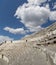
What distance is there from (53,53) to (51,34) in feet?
11.5

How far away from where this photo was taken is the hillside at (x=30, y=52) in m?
21.7

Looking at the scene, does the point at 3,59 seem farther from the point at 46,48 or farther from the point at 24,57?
the point at 46,48

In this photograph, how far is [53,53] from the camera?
22984mm

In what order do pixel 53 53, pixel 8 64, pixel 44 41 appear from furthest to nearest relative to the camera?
pixel 44 41, pixel 53 53, pixel 8 64

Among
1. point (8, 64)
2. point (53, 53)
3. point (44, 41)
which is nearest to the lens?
point (8, 64)

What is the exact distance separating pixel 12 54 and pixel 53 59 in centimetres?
454

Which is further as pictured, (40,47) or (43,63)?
(40,47)

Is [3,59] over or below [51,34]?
below

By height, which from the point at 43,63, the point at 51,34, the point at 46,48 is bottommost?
the point at 43,63

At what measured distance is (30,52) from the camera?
22.8 meters

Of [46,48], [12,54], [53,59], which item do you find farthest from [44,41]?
[12,54]

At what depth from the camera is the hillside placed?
21734mm

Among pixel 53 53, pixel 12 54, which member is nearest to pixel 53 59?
pixel 53 53

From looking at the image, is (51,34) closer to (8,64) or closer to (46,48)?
(46,48)
